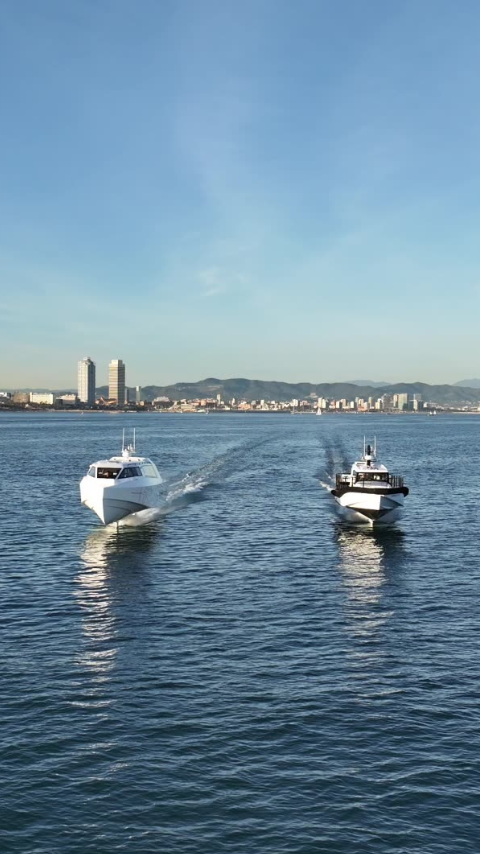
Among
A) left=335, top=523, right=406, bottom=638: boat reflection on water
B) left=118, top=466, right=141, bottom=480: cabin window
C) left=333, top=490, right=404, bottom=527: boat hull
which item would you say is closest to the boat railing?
left=333, top=490, right=404, bottom=527: boat hull

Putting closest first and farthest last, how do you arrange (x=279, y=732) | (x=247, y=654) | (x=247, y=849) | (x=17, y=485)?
(x=247, y=849) → (x=279, y=732) → (x=247, y=654) → (x=17, y=485)

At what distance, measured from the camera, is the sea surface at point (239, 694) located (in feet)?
54.7

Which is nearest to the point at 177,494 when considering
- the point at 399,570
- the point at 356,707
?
the point at 399,570

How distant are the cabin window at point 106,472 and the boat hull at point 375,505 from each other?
17794mm

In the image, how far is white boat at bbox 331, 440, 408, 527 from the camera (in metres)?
56.4

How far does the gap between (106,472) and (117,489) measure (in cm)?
202

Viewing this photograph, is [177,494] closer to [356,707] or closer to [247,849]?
[356,707]

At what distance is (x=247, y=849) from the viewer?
15633 millimetres

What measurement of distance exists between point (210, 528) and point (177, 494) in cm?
2059

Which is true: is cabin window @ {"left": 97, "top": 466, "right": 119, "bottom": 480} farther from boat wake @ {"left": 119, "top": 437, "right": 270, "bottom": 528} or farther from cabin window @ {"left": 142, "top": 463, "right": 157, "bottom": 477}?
boat wake @ {"left": 119, "top": 437, "right": 270, "bottom": 528}

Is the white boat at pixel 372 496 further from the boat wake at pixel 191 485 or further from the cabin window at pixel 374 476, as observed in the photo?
the boat wake at pixel 191 485

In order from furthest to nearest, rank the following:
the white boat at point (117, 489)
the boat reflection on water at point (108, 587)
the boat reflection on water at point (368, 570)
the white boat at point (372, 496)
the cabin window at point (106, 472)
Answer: the white boat at point (372, 496) < the cabin window at point (106, 472) < the white boat at point (117, 489) < the boat reflection on water at point (368, 570) < the boat reflection on water at point (108, 587)

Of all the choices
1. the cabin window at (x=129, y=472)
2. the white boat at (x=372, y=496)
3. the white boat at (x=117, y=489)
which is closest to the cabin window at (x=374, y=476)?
the white boat at (x=372, y=496)

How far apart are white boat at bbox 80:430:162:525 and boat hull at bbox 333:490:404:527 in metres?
15.4
